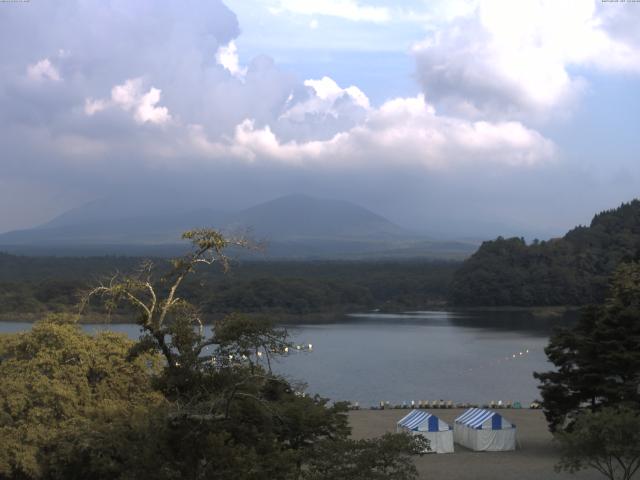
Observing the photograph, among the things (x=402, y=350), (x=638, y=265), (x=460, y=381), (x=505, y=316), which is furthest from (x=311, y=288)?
(x=638, y=265)

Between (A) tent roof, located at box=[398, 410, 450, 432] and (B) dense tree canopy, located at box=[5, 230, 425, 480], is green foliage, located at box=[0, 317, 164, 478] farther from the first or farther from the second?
(A) tent roof, located at box=[398, 410, 450, 432]

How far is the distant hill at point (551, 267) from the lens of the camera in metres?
84.9

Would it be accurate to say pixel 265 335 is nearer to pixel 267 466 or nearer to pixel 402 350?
pixel 267 466

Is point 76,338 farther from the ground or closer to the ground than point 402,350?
farther from the ground

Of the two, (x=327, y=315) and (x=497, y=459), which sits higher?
(x=497, y=459)

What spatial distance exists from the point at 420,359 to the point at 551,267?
155 ft

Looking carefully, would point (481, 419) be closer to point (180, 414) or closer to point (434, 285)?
point (180, 414)

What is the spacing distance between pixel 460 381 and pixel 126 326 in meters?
34.4

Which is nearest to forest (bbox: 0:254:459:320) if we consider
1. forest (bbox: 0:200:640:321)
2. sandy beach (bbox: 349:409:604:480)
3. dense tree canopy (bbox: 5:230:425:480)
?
forest (bbox: 0:200:640:321)

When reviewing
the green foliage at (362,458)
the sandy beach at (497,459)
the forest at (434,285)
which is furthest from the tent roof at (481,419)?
the forest at (434,285)

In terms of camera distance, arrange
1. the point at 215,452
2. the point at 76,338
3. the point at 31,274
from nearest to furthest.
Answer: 1. the point at 215,452
2. the point at 76,338
3. the point at 31,274

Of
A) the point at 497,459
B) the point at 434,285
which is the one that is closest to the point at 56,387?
the point at 497,459

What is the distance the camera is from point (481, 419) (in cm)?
2062

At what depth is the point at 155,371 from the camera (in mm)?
16641
